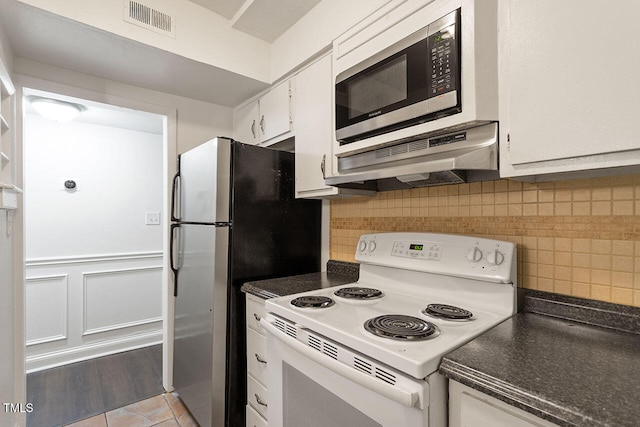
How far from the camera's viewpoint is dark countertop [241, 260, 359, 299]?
5.02ft

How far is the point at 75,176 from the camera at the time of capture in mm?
2844

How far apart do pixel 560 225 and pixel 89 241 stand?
3.55 meters

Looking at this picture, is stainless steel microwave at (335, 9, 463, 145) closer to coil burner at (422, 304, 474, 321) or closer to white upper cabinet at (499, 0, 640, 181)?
white upper cabinet at (499, 0, 640, 181)

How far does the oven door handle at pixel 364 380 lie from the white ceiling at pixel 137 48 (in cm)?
170

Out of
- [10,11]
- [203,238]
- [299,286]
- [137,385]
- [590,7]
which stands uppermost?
[10,11]

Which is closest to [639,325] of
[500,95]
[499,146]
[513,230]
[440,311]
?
[513,230]

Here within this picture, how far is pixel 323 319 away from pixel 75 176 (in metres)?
2.98

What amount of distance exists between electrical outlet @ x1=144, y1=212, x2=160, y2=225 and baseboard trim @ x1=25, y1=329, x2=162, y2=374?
1131 millimetres

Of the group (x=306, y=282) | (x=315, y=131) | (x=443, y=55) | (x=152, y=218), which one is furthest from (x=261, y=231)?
(x=152, y=218)

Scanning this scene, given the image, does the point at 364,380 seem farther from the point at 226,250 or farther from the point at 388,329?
the point at 226,250

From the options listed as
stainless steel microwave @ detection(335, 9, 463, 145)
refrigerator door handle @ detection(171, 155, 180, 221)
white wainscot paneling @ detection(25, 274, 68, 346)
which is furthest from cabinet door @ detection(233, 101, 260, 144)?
white wainscot paneling @ detection(25, 274, 68, 346)

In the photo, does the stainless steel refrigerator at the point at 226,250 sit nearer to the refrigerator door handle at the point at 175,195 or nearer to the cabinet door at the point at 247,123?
the refrigerator door handle at the point at 175,195

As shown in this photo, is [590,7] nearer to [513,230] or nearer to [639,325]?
[513,230]

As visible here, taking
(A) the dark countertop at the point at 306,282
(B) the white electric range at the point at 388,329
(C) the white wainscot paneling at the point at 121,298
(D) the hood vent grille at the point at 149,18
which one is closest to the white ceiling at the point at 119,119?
(D) the hood vent grille at the point at 149,18
